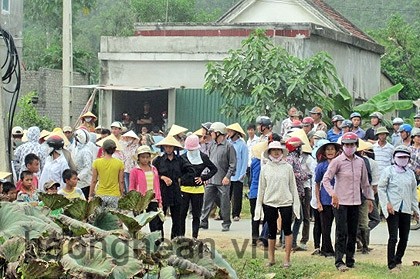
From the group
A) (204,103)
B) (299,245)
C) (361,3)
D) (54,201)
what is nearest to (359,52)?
(204,103)

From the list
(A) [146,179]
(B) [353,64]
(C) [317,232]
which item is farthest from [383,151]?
(B) [353,64]

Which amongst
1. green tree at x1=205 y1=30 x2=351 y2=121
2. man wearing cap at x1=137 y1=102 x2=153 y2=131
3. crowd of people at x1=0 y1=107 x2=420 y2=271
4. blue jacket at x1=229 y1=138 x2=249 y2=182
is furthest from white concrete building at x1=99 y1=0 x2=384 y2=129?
crowd of people at x1=0 y1=107 x2=420 y2=271

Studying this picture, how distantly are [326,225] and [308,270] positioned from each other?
107cm

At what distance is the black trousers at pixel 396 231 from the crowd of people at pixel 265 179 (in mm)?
12

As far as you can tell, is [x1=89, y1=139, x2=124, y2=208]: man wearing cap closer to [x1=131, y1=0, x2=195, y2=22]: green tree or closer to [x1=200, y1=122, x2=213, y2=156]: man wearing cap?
[x1=200, y1=122, x2=213, y2=156]: man wearing cap

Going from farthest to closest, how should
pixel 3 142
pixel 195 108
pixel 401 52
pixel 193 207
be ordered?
pixel 401 52, pixel 195 108, pixel 193 207, pixel 3 142

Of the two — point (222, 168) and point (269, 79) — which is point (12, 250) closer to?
point (222, 168)

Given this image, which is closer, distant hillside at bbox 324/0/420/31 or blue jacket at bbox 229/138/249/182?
blue jacket at bbox 229/138/249/182

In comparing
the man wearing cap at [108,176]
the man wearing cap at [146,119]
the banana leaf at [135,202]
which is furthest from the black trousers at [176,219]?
the man wearing cap at [146,119]

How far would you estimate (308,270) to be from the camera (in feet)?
40.4

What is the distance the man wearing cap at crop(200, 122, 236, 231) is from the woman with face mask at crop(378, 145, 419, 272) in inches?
147

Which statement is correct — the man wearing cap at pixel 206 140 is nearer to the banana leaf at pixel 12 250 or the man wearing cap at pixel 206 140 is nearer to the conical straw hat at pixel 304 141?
the conical straw hat at pixel 304 141

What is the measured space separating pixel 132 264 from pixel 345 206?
17.8ft

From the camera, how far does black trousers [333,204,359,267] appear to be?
484 inches
